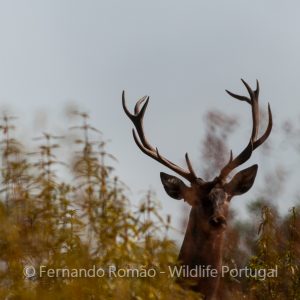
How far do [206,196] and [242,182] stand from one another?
0.80 m

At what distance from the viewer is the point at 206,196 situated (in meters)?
9.70

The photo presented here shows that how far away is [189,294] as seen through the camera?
5.26 metres

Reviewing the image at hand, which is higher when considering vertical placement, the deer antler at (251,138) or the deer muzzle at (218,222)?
the deer antler at (251,138)

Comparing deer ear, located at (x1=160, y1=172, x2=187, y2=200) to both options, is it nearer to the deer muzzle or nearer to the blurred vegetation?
the deer muzzle

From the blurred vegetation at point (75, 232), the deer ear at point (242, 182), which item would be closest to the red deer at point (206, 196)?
the deer ear at point (242, 182)

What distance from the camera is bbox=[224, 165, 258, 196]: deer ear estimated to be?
33.3ft

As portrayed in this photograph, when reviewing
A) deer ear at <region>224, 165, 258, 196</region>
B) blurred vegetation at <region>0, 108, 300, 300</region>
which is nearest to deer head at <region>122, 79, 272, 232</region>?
deer ear at <region>224, 165, 258, 196</region>

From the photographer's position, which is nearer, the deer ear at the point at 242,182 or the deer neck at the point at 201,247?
the deer neck at the point at 201,247

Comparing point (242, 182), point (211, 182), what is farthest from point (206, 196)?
point (242, 182)

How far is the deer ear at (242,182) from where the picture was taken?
33.3 ft

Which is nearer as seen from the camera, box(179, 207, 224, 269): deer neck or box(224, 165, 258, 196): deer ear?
box(179, 207, 224, 269): deer neck

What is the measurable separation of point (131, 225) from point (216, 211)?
452 cm

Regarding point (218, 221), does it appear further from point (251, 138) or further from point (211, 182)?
point (251, 138)

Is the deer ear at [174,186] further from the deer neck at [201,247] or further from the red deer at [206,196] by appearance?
the deer neck at [201,247]
